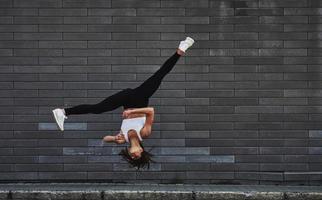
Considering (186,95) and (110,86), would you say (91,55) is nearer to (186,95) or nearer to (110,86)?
(110,86)

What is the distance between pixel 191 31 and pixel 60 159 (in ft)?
11.0

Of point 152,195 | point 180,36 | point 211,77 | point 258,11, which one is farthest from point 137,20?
point 152,195

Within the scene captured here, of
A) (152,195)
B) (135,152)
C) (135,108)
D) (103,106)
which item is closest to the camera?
(135,108)

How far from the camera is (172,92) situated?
1090 centimetres

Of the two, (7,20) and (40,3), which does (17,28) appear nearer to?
(7,20)

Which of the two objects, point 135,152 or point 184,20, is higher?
point 184,20

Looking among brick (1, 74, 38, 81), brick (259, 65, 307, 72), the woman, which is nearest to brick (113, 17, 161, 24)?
brick (1, 74, 38, 81)

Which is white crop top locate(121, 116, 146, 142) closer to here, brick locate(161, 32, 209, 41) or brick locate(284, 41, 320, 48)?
brick locate(161, 32, 209, 41)

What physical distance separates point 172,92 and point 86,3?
2.27m

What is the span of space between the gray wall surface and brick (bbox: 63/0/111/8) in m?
0.14

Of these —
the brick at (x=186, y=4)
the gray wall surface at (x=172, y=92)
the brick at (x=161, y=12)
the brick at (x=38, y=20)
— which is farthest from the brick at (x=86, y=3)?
the brick at (x=186, y=4)

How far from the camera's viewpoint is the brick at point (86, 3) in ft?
35.9

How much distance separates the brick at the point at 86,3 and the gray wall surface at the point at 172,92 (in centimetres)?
14

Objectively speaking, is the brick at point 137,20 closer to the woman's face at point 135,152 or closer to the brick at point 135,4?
the brick at point 135,4
